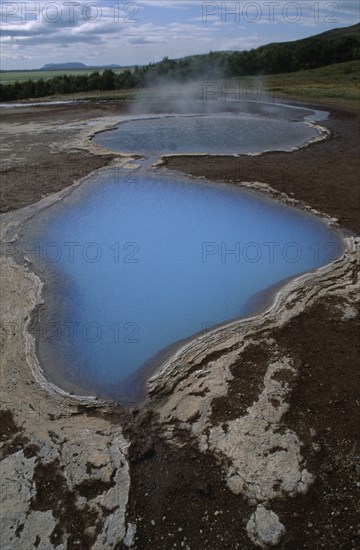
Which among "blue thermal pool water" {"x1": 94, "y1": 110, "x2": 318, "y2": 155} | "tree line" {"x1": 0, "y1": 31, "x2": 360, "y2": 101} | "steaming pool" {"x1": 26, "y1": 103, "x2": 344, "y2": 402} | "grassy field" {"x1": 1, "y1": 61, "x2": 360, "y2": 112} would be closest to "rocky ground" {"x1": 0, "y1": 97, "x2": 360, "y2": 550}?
"steaming pool" {"x1": 26, "y1": 103, "x2": 344, "y2": 402}

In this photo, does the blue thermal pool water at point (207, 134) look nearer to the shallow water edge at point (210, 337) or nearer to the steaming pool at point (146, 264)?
the steaming pool at point (146, 264)

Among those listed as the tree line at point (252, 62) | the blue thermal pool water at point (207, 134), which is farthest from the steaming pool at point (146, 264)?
the tree line at point (252, 62)

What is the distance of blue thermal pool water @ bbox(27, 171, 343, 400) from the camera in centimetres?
582

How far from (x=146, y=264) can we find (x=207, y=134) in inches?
429

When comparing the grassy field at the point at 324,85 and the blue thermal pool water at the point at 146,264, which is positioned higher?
the grassy field at the point at 324,85

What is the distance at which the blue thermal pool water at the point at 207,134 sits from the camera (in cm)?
1511

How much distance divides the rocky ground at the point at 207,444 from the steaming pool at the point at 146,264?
1.33ft

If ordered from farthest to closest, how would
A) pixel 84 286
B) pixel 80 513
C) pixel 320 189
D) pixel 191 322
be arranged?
pixel 320 189
pixel 84 286
pixel 191 322
pixel 80 513

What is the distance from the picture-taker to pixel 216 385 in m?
5.01

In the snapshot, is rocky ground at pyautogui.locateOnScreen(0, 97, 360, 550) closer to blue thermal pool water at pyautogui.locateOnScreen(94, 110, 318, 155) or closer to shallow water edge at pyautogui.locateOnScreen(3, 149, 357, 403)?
shallow water edge at pyautogui.locateOnScreen(3, 149, 357, 403)

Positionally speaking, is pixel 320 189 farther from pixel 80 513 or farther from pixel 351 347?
pixel 80 513

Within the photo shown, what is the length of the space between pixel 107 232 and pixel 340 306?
5.02 m

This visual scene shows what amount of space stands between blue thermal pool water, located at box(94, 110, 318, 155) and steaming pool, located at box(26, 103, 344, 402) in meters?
3.17

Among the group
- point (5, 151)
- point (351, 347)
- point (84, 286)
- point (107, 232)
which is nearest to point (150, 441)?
point (351, 347)
